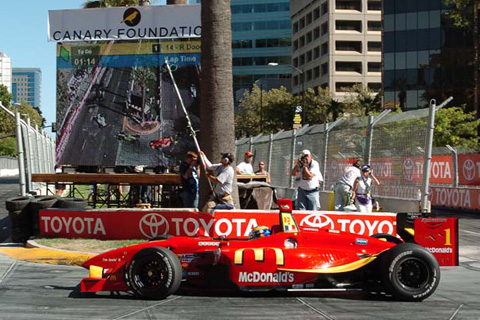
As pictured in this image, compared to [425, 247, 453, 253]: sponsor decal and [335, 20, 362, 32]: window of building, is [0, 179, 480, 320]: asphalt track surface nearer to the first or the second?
[425, 247, 453, 253]: sponsor decal

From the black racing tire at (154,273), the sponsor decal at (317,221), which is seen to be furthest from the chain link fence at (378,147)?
the black racing tire at (154,273)

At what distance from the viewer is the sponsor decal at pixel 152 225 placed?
44.8 ft

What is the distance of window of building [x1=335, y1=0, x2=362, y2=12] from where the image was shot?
317ft

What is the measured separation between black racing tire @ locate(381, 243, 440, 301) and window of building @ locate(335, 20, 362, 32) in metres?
90.7

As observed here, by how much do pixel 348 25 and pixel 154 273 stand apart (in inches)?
3628

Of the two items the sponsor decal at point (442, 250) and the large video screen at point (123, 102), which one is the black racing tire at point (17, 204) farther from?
the sponsor decal at point (442, 250)

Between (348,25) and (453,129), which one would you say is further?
(348,25)

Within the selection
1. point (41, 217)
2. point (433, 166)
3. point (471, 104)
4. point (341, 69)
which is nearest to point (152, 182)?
point (41, 217)

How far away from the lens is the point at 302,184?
14.1 metres

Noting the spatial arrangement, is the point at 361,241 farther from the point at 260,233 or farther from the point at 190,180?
the point at 190,180

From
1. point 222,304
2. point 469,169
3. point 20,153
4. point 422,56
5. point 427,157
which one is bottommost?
point 222,304

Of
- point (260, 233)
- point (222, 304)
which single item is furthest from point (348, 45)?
point (222, 304)

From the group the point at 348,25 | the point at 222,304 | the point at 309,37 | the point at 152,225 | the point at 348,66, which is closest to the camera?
the point at 222,304

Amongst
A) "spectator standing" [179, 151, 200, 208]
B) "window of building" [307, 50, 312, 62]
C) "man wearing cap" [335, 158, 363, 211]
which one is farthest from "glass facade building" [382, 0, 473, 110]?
"spectator standing" [179, 151, 200, 208]
